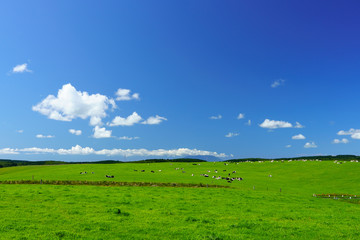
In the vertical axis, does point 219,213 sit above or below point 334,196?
above

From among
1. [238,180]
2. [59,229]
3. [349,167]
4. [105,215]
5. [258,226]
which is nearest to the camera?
[59,229]

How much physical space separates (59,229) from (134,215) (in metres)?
6.24

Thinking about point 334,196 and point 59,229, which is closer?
point 59,229

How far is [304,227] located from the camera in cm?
1761

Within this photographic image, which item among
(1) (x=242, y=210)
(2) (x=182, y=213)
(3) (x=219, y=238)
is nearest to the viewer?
(3) (x=219, y=238)

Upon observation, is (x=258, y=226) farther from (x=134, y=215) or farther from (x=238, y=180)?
(x=238, y=180)

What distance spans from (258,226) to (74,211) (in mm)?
15426

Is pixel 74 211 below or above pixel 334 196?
above

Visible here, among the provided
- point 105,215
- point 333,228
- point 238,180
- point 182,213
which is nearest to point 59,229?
point 105,215

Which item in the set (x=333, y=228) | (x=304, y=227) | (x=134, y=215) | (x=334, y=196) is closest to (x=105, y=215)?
(x=134, y=215)

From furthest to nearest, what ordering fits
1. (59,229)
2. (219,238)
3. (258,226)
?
(258,226)
(59,229)
(219,238)

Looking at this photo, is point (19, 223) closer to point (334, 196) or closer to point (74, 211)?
point (74, 211)

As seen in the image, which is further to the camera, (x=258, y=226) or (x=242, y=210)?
(x=242, y=210)

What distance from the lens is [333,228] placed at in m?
17.9
